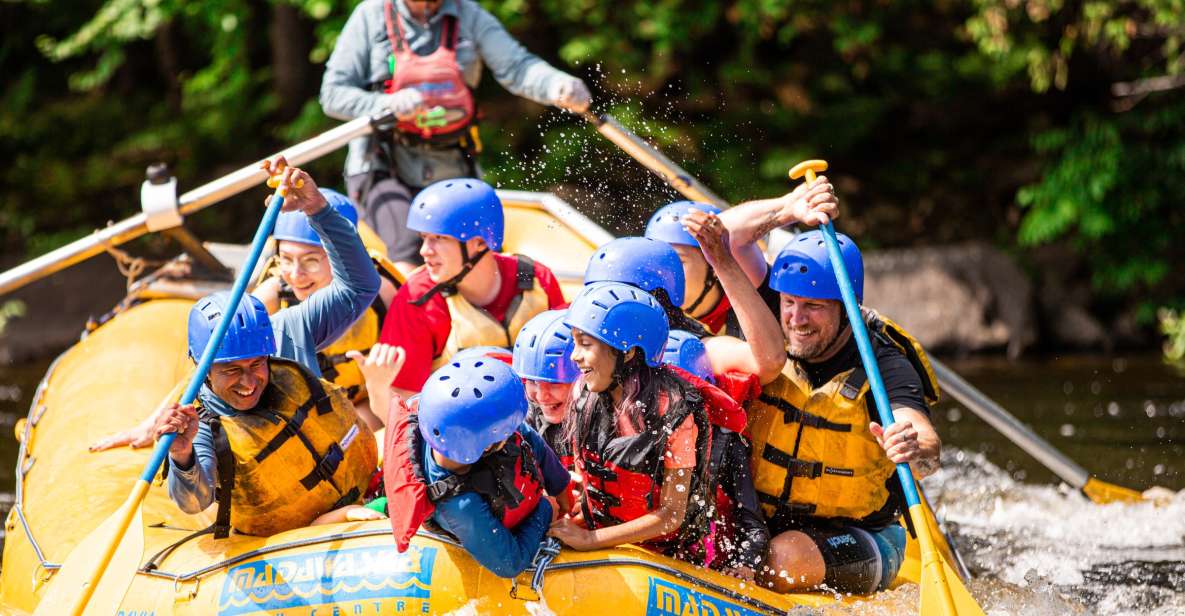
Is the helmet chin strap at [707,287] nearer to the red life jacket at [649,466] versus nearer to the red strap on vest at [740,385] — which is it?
the red strap on vest at [740,385]

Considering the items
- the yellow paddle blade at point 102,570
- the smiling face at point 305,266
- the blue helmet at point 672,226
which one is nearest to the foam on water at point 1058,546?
the blue helmet at point 672,226

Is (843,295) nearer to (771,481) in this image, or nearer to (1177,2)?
(771,481)

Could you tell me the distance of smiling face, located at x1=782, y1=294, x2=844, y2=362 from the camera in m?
4.17

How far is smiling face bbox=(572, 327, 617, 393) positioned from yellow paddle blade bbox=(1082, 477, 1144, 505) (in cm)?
344

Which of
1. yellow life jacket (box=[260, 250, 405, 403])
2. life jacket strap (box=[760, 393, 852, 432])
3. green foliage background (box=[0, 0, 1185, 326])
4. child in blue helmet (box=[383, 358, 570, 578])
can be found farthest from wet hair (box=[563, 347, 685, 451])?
green foliage background (box=[0, 0, 1185, 326])

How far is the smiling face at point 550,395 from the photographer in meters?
3.99

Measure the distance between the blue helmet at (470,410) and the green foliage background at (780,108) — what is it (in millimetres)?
5910

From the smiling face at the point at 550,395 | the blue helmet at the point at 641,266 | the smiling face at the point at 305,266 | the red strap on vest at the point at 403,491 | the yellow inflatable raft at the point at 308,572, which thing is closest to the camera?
the red strap on vest at the point at 403,491

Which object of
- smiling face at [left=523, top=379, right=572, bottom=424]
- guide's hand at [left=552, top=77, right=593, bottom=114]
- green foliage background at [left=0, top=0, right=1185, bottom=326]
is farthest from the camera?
green foliage background at [left=0, top=0, right=1185, bottom=326]

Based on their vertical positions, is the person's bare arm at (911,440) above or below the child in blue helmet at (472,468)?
above

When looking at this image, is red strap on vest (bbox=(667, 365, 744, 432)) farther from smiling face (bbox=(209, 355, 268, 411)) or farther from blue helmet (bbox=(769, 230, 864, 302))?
smiling face (bbox=(209, 355, 268, 411))

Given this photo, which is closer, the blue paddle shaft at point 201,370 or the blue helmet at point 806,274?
the blue paddle shaft at point 201,370

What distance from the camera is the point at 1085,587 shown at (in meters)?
5.14

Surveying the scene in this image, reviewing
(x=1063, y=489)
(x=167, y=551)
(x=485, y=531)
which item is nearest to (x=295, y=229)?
(x=167, y=551)
